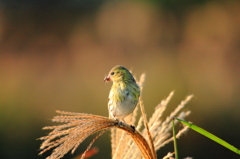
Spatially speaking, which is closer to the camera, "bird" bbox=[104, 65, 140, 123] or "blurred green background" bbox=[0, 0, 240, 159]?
"bird" bbox=[104, 65, 140, 123]

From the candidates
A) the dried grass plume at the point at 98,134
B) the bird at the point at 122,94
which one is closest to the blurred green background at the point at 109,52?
the bird at the point at 122,94

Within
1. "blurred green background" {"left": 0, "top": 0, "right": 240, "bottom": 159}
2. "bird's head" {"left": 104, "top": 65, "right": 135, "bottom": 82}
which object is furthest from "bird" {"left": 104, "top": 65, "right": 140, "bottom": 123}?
"blurred green background" {"left": 0, "top": 0, "right": 240, "bottom": 159}

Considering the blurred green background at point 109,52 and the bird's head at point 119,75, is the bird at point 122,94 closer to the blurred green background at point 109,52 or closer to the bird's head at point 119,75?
the bird's head at point 119,75

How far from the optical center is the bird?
5.56 ft

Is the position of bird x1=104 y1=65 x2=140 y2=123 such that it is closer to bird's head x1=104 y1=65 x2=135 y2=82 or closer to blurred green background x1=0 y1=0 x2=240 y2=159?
bird's head x1=104 y1=65 x2=135 y2=82

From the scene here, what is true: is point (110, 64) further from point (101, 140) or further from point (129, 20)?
point (101, 140)


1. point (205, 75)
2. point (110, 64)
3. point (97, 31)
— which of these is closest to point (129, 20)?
point (97, 31)

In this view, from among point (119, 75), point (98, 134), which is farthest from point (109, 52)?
point (98, 134)

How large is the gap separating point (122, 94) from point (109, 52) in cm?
548

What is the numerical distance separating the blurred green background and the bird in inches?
160

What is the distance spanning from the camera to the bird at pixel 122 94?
5.56 ft

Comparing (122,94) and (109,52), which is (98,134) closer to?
(122,94)

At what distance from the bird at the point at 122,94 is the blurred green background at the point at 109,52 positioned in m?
4.06

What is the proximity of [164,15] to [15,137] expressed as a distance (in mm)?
4062
